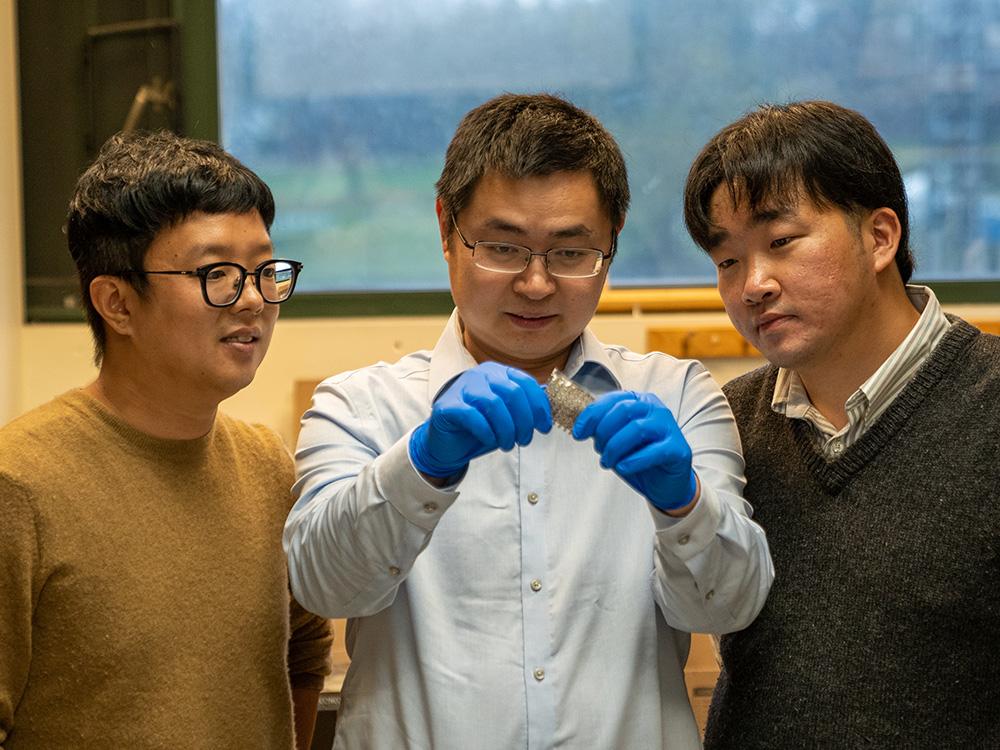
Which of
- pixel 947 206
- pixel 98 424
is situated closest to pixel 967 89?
pixel 947 206

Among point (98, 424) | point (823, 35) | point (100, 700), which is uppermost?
point (823, 35)

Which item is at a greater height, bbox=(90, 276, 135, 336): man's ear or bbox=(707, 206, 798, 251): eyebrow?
bbox=(707, 206, 798, 251): eyebrow

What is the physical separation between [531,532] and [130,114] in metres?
2.03

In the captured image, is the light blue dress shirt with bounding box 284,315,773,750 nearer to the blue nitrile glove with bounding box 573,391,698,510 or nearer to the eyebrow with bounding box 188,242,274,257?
the blue nitrile glove with bounding box 573,391,698,510

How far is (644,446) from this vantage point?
48.8 inches

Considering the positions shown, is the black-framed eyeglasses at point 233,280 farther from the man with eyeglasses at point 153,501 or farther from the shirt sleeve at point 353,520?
the shirt sleeve at point 353,520

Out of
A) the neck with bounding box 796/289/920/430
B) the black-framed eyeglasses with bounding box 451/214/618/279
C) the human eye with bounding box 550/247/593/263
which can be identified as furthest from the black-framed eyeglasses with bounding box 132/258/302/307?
the neck with bounding box 796/289/920/430

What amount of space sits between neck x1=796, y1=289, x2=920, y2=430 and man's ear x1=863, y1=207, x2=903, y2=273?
0.18 feet

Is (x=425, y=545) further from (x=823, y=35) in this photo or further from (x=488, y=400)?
(x=823, y=35)

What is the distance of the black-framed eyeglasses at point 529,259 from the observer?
1.42m

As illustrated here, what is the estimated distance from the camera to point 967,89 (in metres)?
3.04

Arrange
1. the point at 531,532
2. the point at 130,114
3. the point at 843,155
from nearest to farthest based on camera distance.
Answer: the point at 531,532 < the point at 843,155 < the point at 130,114

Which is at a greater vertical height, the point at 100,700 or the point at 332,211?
the point at 332,211

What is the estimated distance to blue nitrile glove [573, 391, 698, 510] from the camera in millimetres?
1219
